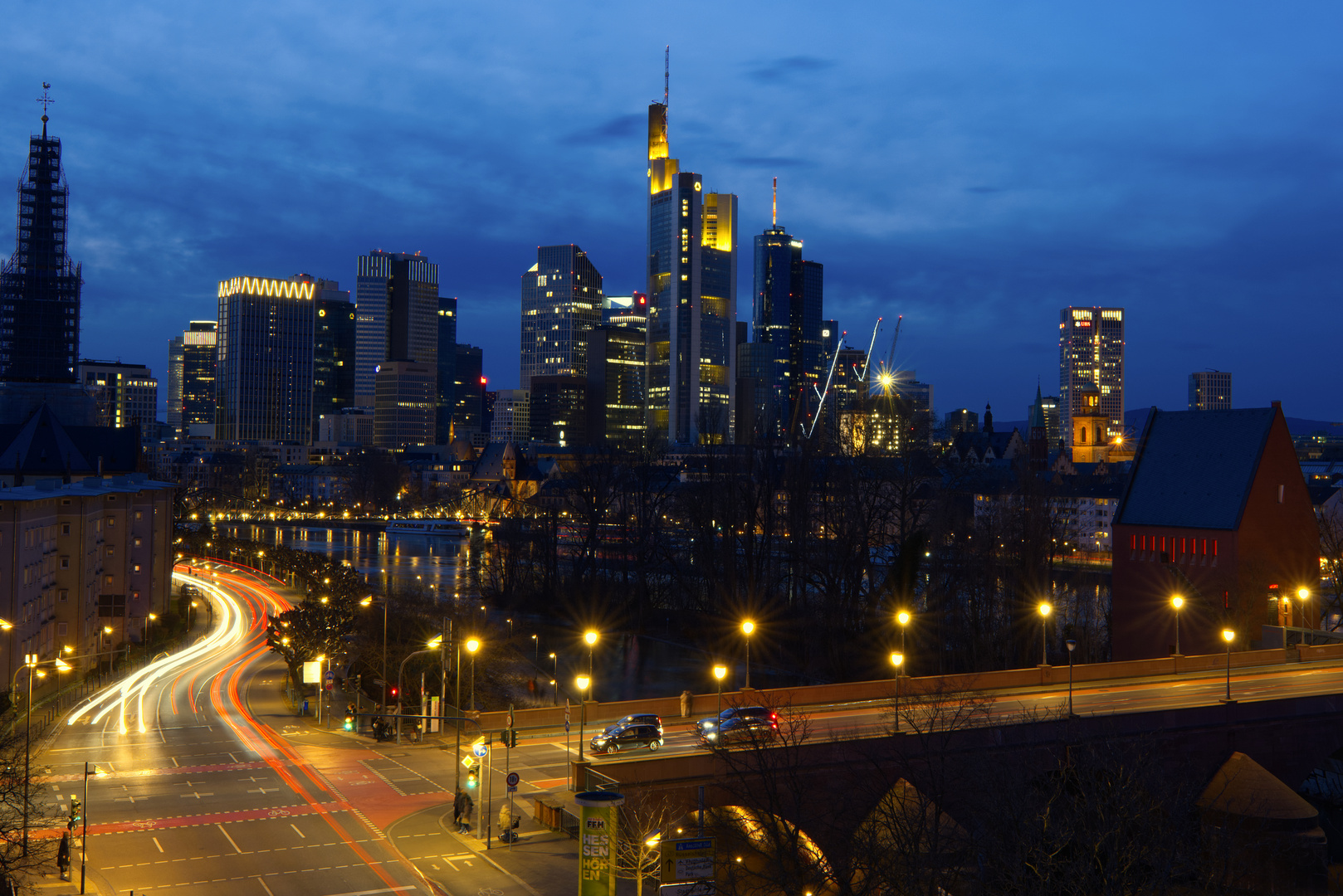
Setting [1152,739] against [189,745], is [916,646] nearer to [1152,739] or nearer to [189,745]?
[1152,739]

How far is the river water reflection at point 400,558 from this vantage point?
115312 millimetres

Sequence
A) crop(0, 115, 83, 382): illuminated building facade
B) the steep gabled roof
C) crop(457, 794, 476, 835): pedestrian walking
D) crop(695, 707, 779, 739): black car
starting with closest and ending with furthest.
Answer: crop(457, 794, 476, 835): pedestrian walking → crop(695, 707, 779, 739): black car → the steep gabled roof → crop(0, 115, 83, 382): illuminated building facade

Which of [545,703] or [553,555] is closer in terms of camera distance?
[545,703]

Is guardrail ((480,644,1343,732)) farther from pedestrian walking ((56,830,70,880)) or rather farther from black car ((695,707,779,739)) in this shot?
pedestrian walking ((56,830,70,880))

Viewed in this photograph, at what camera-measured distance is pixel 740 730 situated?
35.4m

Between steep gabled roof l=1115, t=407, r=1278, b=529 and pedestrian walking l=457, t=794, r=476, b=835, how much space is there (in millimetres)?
47239

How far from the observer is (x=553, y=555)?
10269cm

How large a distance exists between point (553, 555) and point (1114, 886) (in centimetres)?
7939

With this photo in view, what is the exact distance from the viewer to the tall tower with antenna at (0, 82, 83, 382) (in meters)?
149

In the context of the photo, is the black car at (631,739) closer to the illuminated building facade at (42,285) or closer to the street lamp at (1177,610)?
the street lamp at (1177,610)

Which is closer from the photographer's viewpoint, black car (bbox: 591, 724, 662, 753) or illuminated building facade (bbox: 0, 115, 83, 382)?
black car (bbox: 591, 724, 662, 753)

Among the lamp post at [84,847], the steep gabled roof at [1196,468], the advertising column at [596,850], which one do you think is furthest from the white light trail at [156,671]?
the steep gabled roof at [1196,468]

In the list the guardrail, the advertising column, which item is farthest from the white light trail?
the advertising column

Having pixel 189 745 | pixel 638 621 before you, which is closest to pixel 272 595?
pixel 638 621
